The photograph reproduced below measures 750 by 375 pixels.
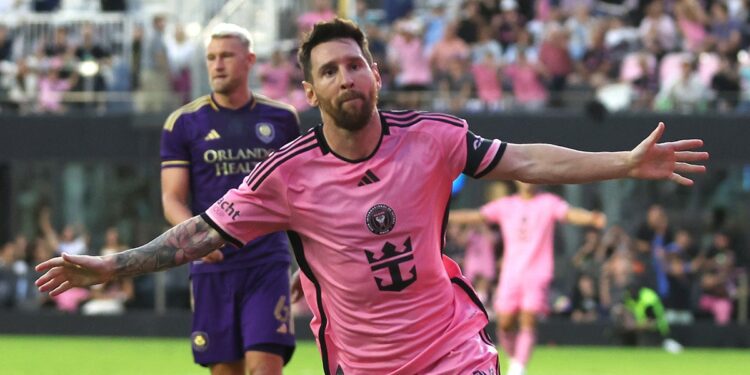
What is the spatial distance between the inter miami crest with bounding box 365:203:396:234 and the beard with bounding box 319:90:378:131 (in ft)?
1.19

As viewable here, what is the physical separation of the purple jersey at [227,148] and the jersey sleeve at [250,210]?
2.55m

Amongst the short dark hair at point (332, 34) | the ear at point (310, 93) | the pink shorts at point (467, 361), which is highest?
the short dark hair at point (332, 34)

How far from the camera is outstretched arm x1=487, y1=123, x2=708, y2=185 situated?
6453mm

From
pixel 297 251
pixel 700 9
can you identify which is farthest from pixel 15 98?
pixel 297 251

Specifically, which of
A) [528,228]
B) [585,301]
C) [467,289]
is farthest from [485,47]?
[467,289]

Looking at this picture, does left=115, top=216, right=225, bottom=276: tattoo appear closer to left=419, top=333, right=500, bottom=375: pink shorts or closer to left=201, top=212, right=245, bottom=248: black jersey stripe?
left=201, top=212, right=245, bottom=248: black jersey stripe

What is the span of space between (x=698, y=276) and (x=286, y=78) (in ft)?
23.2

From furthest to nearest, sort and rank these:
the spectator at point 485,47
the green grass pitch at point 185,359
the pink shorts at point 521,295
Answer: the spectator at point 485,47
the green grass pitch at point 185,359
the pink shorts at point 521,295

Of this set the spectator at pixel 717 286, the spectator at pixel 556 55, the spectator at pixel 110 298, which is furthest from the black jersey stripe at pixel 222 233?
the spectator at pixel 110 298

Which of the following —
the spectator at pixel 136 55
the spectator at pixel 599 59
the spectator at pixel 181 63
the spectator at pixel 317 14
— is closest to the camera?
the spectator at pixel 599 59

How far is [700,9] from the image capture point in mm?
24734

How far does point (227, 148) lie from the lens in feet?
30.9

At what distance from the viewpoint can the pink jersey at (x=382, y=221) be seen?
6.70m

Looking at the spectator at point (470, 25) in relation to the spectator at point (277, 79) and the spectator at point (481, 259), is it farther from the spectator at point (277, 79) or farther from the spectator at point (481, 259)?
the spectator at point (481, 259)
